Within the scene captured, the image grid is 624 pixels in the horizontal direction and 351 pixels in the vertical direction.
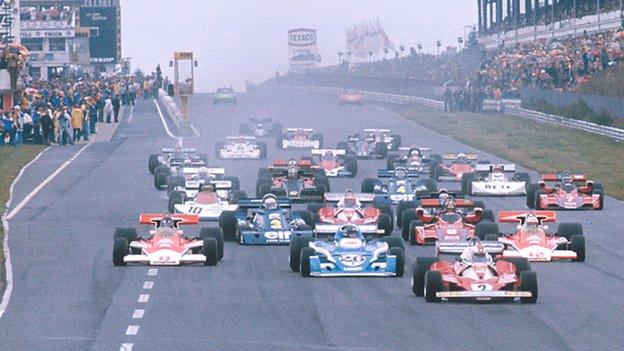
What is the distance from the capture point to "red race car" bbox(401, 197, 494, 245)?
1282 inches

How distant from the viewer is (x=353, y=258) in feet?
91.5

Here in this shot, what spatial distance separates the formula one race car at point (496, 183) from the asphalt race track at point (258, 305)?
486 cm

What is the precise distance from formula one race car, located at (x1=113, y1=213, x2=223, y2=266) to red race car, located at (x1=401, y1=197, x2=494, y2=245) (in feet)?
15.2

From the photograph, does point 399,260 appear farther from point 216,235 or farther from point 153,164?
point 153,164

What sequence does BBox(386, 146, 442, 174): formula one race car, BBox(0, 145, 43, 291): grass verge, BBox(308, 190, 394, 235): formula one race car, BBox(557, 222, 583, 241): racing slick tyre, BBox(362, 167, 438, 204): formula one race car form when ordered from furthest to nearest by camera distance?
BBox(386, 146, 442, 174): formula one race car, BBox(0, 145, 43, 291): grass verge, BBox(362, 167, 438, 204): formula one race car, BBox(308, 190, 394, 235): formula one race car, BBox(557, 222, 583, 241): racing slick tyre

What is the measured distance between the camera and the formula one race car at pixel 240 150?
198 feet

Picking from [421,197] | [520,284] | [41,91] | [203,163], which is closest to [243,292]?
[520,284]

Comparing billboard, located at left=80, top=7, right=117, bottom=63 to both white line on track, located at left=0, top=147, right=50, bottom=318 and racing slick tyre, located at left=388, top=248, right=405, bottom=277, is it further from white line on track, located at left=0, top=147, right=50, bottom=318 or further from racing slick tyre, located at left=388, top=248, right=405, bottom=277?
racing slick tyre, located at left=388, top=248, right=405, bottom=277

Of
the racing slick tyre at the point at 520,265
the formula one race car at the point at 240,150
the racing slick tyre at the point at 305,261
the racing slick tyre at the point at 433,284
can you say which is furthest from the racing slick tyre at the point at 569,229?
the formula one race car at the point at 240,150

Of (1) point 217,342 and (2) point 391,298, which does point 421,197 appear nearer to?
(2) point 391,298

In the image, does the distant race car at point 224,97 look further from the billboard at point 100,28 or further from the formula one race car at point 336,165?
the formula one race car at point 336,165

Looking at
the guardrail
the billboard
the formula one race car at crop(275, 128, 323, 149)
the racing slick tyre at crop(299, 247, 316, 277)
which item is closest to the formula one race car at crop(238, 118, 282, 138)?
the formula one race car at crop(275, 128, 323, 149)

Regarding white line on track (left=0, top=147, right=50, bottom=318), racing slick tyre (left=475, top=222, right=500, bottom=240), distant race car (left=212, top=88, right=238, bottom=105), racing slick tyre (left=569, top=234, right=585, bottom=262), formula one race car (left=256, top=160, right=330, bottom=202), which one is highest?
distant race car (left=212, top=88, right=238, bottom=105)

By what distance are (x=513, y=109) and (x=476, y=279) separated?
66015 mm
